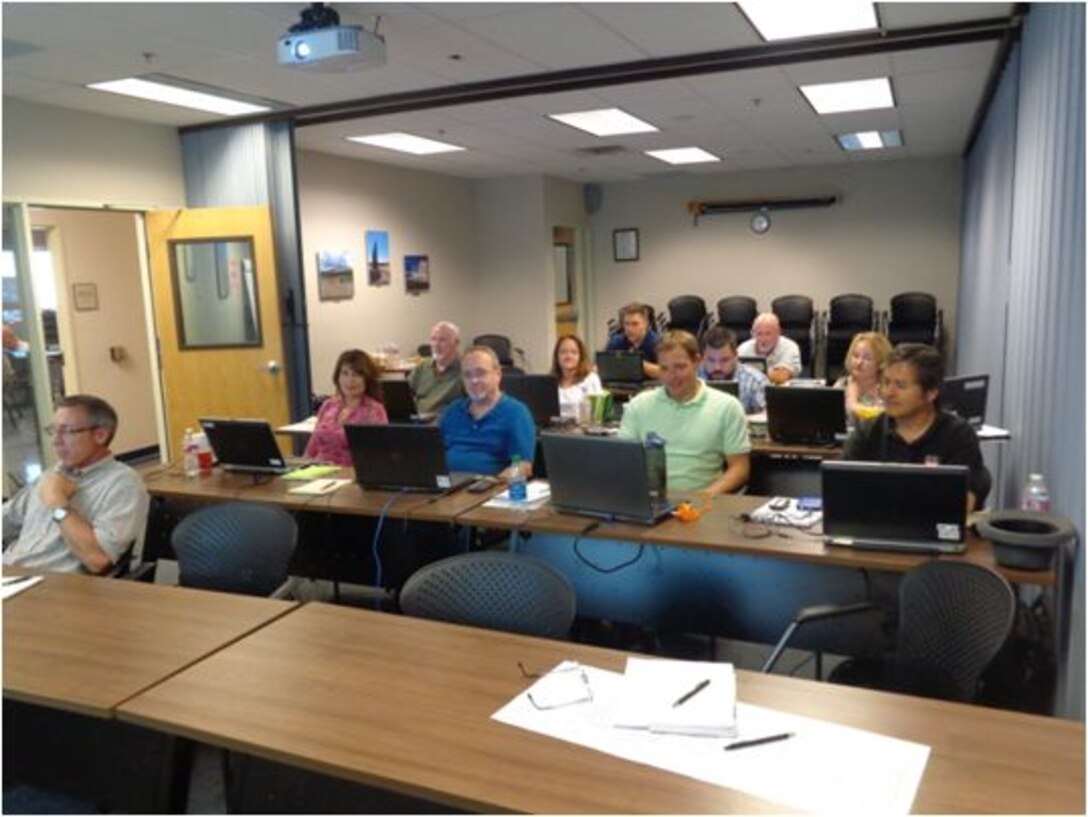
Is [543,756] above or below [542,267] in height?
below

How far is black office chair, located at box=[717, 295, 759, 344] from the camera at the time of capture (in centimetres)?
1066

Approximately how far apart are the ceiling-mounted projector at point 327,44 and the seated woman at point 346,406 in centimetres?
135

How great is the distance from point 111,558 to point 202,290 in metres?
4.09

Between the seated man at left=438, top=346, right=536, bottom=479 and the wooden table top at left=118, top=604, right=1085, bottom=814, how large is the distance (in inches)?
67.5

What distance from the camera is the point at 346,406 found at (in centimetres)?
432

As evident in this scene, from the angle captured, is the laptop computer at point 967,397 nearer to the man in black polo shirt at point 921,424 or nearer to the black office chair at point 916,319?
the man in black polo shirt at point 921,424

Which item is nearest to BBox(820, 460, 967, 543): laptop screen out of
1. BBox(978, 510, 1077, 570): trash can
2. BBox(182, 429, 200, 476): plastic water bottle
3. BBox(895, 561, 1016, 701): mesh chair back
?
BBox(978, 510, 1077, 570): trash can

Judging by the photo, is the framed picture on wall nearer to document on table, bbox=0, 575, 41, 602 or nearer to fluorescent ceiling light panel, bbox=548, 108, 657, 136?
fluorescent ceiling light panel, bbox=548, 108, 657, 136

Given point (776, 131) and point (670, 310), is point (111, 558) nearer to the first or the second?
point (776, 131)

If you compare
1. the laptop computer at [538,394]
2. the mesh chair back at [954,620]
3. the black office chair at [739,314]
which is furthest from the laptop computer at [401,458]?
the black office chair at [739,314]

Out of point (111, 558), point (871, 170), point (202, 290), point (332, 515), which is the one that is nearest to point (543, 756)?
point (111, 558)

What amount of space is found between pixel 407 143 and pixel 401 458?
5086 millimetres

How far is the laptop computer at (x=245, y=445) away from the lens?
12.6 feet

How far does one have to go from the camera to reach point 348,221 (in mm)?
8508
